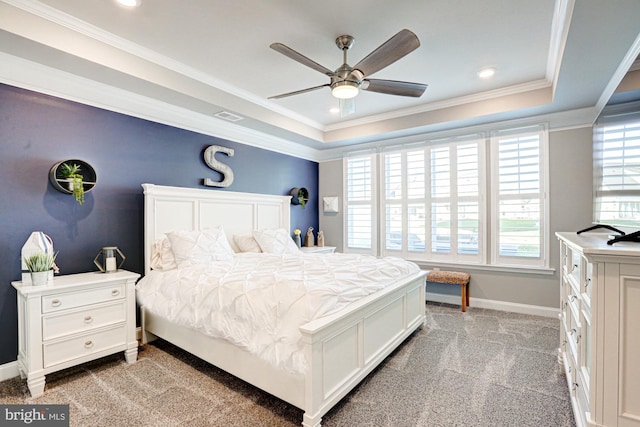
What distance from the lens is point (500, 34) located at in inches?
106

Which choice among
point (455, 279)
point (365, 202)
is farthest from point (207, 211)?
point (455, 279)

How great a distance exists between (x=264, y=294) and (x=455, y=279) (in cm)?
A: 318

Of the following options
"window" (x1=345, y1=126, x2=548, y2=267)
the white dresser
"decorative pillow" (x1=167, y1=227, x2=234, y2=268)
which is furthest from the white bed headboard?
the white dresser

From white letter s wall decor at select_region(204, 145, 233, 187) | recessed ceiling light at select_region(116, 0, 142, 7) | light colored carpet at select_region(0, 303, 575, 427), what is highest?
recessed ceiling light at select_region(116, 0, 142, 7)

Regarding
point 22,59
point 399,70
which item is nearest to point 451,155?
point 399,70

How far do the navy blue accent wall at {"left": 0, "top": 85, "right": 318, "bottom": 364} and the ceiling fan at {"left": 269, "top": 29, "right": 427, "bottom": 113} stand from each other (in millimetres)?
2058

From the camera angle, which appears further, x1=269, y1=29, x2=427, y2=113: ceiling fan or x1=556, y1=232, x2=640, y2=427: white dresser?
x1=269, y1=29, x2=427, y2=113: ceiling fan

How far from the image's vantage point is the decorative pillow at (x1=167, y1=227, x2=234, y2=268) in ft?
10.6

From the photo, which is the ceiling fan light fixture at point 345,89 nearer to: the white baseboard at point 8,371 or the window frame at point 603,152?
the window frame at point 603,152

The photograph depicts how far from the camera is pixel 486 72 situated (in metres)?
3.39

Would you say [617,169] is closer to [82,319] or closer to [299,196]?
[299,196]

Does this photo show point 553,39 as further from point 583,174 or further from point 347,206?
point 347,206

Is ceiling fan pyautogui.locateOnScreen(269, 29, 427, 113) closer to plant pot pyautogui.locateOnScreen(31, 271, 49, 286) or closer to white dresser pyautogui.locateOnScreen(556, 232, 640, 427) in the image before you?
white dresser pyautogui.locateOnScreen(556, 232, 640, 427)

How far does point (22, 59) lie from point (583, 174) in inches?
235
